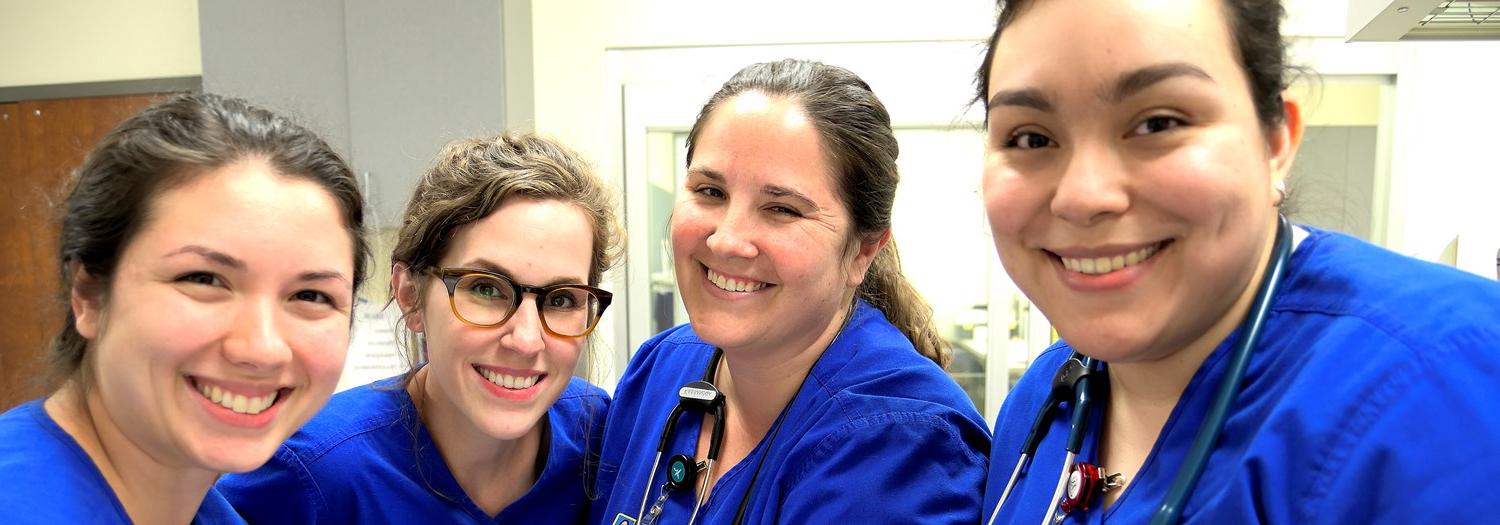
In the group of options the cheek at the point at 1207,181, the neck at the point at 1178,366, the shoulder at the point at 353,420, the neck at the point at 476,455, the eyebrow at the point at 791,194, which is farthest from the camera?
the neck at the point at 476,455

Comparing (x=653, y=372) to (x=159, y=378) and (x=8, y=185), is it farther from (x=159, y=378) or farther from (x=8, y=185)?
(x=8, y=185)

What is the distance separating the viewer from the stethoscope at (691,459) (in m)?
1.33

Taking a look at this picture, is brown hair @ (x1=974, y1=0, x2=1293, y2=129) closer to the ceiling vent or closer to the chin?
the ceiling vent

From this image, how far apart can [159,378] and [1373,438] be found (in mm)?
1142

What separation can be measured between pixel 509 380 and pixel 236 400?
43 cm

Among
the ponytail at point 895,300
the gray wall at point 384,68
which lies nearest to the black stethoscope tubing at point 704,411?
the ponytail at point 895,300

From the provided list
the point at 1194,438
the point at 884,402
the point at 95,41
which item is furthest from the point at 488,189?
the point at 95,41

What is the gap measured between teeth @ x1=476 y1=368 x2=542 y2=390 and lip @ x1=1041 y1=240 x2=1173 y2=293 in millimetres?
826

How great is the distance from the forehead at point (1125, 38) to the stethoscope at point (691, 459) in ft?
2.29

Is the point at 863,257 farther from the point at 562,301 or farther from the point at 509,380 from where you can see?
the point at 509,380

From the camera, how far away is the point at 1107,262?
0.84 meters

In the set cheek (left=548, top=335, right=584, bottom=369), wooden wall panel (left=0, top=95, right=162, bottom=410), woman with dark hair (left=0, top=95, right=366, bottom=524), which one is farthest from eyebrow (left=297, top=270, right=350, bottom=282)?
wooden wall panel (left=0, top=95, right=162, bottom=410)

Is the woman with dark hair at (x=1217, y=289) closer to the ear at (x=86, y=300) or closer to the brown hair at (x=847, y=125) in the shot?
the brown hair at (x=847, y=125)

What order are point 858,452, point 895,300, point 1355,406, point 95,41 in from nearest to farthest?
1. point 1355,406
2. point 858,452
3. point 895,300
4. point 95,41
